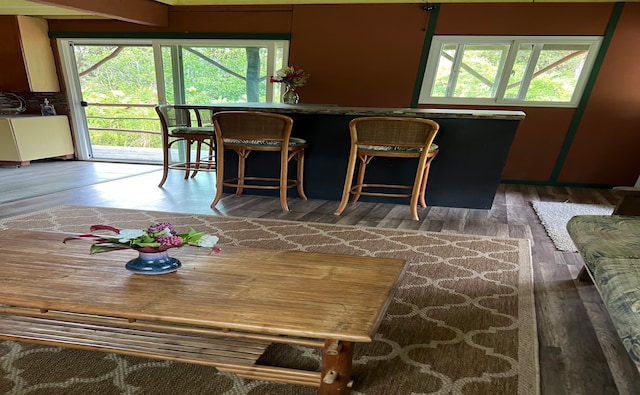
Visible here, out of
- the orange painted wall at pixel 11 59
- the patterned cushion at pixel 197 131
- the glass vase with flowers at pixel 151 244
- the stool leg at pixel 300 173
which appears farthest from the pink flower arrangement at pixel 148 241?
the orange painted wall at pixel 11 59

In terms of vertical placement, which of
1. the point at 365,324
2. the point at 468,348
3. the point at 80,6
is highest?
the point at 80,6

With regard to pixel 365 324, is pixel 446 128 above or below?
above

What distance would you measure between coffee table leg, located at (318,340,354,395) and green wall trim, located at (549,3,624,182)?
4325mm

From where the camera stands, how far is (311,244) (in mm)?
2162

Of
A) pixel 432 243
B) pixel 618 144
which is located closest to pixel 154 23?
pixel 432 243

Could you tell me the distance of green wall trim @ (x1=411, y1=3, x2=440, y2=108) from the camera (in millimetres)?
3855

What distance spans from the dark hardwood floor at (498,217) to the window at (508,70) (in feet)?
3.64

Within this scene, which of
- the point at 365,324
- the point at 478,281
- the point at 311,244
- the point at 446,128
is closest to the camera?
the point at 365,324

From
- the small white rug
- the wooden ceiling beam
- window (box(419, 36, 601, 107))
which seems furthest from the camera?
window (box(419, 36, 601, 107))

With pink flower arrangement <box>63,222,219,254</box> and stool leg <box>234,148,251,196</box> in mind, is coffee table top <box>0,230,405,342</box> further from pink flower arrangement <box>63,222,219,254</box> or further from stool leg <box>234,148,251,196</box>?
stool leg <box>234,148,251,196</box>

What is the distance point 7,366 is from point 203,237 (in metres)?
0.81

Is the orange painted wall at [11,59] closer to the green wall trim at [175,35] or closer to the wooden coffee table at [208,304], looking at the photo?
the green wall trim at [175,35]

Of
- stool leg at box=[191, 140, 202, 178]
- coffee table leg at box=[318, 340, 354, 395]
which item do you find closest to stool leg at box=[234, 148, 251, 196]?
stool leg at box=[191, 140, 202, 178]

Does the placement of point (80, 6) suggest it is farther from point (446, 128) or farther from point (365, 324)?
point (365, 324)
